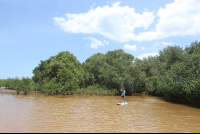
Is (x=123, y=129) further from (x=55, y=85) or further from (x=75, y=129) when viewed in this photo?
(x=55, y=85)

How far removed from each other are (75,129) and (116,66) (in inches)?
1138

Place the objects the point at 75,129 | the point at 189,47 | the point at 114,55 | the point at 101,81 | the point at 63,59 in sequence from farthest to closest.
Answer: the point at 114,55, the point at 101,81, the point at 63,59, the point at 189,47, the point at 75,129

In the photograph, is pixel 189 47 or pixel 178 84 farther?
pixel 189 47

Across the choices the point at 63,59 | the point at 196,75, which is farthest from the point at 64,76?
the point at 196,75

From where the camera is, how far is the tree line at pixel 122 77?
61.4 feet

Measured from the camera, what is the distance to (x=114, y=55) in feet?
167

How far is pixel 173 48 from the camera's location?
31828 mm

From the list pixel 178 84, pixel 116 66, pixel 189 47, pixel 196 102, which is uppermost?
pixel 189 47

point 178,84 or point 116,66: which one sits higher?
point 116,66

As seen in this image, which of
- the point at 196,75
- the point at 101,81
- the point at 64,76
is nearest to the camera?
the point at 196,75

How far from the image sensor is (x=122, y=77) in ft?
106

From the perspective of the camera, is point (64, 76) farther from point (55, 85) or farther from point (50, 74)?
point (50, 74)

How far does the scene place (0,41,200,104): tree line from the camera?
61.4 feet

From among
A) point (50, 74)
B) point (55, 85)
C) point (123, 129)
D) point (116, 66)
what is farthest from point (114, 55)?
point (123, 129)
